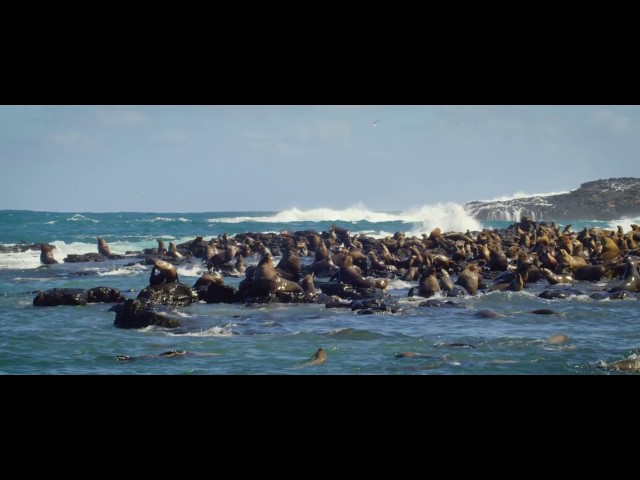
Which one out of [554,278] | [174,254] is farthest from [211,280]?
[174,254]

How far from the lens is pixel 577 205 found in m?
72.9

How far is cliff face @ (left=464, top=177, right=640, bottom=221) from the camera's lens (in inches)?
2778

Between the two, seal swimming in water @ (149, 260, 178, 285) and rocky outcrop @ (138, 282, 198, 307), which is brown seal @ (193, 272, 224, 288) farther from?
seal swimming in water @ (149, 260, 178, 285)

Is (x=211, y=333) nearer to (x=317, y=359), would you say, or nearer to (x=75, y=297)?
(x=317, y=359)

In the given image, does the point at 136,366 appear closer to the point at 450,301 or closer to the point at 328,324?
the point at 328,324

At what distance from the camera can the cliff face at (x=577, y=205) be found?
70.6m

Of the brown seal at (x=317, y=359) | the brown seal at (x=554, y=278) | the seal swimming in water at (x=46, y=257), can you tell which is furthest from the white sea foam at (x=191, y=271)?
the brown seal at (x=317, y=359)

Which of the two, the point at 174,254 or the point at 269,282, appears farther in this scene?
the point at 174,254

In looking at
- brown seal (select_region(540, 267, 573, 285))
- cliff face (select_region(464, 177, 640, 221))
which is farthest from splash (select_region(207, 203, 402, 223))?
brown seal (select_region(540, 267, 573, 285))

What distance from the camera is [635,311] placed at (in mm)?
14031
